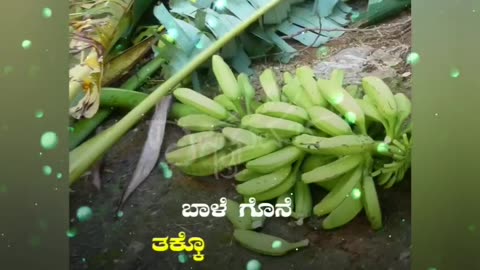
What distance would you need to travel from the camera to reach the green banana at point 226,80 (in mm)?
1655

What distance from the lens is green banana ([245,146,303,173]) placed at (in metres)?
1.62

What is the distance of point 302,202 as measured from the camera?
5.32 feet

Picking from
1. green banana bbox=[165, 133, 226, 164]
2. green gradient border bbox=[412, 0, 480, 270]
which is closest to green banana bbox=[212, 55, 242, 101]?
green banana bbox=[165, 133, 226, 164]

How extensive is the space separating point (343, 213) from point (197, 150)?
1.24 ft

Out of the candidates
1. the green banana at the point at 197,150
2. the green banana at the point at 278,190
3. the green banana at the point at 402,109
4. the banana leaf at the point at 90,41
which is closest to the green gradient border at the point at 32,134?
the banana leaf at the point at 90,41

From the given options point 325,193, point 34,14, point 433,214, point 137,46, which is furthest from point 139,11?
point 433,214

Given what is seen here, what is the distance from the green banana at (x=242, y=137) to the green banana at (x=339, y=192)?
0.69ft

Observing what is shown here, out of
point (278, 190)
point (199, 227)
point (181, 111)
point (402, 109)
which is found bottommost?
point (199, 227)

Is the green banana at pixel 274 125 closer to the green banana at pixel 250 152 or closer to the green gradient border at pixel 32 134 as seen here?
the green banana at pixel 250 152

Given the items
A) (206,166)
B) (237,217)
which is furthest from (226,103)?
(237,217)

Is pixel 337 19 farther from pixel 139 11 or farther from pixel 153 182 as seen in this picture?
pixel 153 182

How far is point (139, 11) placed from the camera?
5.53 ft

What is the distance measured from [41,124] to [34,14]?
271 mm

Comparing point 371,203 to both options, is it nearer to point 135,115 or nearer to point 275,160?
point 275,160
